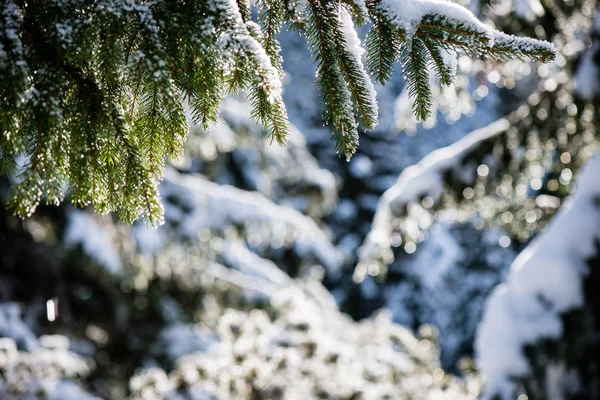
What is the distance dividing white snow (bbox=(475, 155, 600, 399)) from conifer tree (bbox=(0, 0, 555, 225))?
1939mm

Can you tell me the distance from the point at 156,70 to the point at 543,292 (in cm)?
240

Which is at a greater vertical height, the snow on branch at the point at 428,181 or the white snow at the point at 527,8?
the white snow at the point at 527,8

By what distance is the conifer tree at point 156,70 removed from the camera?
80 centimetres

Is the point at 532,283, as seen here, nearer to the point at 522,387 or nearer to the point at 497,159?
the point at 522,387

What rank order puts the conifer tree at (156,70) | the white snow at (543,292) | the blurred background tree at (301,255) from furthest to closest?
the blurred background tree at (301,255) < the white snow at (543,292) < the conifer tree at (156,70)

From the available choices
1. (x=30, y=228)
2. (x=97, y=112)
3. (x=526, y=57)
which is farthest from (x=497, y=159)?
(x=30, y=228)

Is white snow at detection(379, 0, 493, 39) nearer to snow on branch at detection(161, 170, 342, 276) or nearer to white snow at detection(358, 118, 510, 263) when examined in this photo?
white snow at detection(358, 118, 510, 263)

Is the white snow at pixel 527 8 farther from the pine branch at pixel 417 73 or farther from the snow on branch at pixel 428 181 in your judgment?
the pine branch at pixel 417 73

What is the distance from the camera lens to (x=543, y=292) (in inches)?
98.4

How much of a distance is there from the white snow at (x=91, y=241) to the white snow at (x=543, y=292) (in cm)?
261

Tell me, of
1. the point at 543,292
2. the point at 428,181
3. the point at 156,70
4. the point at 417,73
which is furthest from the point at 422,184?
the point at 156,70

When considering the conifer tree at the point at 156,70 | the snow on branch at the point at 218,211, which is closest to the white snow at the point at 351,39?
the conifer tree at the point at 156,70

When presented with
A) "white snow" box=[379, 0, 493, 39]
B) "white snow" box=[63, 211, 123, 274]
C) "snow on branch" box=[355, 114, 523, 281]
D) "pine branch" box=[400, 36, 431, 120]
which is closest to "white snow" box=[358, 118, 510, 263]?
"snow on branch" box=[355, 114, 523, 281]

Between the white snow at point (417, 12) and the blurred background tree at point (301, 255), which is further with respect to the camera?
the blurred background tree at point (301, 255)
